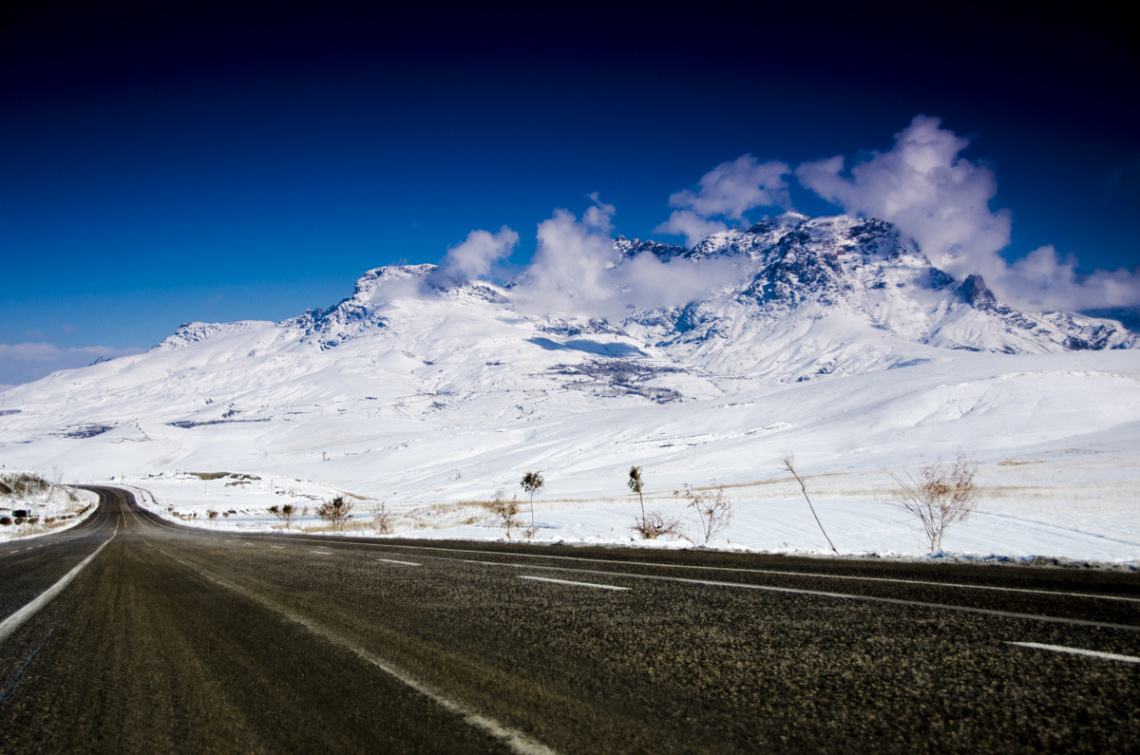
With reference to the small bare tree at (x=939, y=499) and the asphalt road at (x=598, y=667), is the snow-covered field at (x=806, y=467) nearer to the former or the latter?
the small bare tree at (x=939, y=499)

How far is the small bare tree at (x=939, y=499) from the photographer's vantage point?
56.4 ft

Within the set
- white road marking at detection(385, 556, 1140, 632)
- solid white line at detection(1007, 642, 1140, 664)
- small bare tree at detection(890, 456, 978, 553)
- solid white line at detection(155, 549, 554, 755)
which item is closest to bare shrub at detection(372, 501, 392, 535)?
white road marking at detection(385, 556, 1140, 632)

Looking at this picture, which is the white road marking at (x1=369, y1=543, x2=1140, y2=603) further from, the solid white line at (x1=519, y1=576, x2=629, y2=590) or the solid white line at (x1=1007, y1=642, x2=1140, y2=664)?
the solid white line at (x1=1007, y1=642, x2=1140, y2=664)

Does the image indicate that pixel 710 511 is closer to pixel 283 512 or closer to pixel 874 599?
pixel 874 599

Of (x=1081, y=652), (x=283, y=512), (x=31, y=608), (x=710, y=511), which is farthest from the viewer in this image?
(x=283, y=512)

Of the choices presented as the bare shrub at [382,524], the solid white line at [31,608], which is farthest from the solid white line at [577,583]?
the bare shrub at [382,524]

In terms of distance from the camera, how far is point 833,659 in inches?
183

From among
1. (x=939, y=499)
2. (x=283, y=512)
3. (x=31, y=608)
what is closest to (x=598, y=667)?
(x=31, y=608)

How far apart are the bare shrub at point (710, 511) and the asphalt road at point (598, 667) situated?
10.3 metres

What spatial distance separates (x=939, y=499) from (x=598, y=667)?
93.5 feet

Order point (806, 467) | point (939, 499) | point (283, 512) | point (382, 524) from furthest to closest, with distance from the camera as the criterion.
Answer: point (806, 467), point (283, 512), point (382, 524), point (939, 499)

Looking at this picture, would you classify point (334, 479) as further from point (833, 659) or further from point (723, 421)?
point (833, 659)

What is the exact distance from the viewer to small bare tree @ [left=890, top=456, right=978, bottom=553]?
1719 cm

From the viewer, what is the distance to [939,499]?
26797 millimetres
